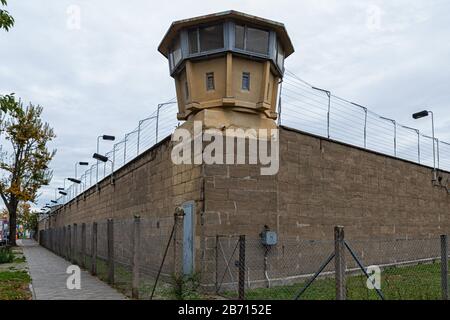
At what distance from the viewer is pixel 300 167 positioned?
13.0 metres

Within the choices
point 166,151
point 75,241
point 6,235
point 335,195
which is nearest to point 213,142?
point 166,151

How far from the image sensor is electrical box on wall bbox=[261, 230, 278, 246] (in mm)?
11344

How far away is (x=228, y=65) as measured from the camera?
11.5 metres

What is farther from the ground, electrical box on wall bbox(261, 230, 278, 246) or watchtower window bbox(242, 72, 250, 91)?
watchtower window bbox(242, 72, 250, 91)

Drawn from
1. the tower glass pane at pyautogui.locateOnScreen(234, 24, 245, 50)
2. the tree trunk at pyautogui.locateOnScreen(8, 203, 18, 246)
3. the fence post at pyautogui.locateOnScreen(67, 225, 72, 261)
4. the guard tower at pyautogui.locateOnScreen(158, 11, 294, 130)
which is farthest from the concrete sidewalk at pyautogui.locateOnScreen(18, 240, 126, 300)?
the tree trunk at pyautogui.locateOnScreen(8, 203, 18, 246)

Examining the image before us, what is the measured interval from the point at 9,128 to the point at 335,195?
2730 centimetres

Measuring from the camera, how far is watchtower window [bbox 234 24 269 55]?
11508mm

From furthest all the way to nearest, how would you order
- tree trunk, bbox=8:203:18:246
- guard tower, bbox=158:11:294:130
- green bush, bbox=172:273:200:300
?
tree trunk, bbox=8:203:18:246 < guard tower, bbox=158:11:294:130 < green bush, bbox=172:273:200:300

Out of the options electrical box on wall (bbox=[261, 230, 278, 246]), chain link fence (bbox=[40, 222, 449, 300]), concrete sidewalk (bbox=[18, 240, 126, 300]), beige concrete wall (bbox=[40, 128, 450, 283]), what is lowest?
concrete sidewalk (bbox=[18, 240, 126, 300])

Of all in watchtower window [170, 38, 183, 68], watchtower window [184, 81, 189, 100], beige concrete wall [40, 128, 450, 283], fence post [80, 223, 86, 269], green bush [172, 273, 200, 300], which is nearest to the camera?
green bush [172, 273, 200, 300]

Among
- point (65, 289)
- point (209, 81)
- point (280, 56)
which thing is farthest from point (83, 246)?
point (280, 56)

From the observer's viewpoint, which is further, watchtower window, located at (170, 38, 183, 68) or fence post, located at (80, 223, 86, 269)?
fence post, located at (80, 223, 86, 269)

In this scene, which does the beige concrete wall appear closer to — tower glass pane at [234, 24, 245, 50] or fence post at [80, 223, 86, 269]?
fence post at [80, 223, 86, 269]

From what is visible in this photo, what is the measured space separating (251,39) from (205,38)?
1148 mm
